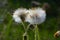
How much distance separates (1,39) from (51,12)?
155cm

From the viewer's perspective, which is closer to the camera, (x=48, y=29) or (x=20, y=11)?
(x=20, y=11)

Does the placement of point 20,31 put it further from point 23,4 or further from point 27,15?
point 23,4

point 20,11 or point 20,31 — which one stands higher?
point 20,11

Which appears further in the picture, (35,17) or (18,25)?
(18,25)

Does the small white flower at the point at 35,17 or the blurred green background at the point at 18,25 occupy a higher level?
the small white flower at the point at 35,17

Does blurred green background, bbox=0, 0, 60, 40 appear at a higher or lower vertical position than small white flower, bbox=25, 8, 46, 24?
lower

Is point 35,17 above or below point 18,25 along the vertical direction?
above

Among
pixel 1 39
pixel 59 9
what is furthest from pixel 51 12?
pixel 1 39

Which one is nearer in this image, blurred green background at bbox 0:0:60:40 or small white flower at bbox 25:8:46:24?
small white flower at bbox 25:8:46:24

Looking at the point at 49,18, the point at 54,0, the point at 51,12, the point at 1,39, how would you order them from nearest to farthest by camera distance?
1. the point at 1,39
2. the point at 49,18
3. the point at 51,12
4. the point at 54,0

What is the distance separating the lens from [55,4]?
13.7 ft

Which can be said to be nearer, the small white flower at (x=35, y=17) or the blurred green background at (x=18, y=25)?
the small white flower at (x=35, y=17)

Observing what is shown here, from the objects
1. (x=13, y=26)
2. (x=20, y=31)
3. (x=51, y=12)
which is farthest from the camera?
(x=51, y=12)

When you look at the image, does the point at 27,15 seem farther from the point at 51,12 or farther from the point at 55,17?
the point at 51,12
